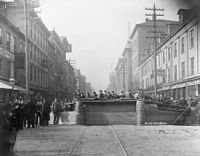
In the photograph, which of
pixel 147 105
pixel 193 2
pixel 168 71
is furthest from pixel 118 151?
pixel 168 71

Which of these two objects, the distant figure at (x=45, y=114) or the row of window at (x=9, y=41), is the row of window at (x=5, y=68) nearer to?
the row of window at (x=9, y=41)

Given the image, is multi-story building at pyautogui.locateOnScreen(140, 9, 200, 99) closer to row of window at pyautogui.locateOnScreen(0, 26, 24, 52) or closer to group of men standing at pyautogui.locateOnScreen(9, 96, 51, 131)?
group of men standing at pyautogui.locateOnScreen(9, 96, 51, 131)

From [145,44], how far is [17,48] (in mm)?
34034

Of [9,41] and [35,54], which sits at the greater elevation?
[9,41]

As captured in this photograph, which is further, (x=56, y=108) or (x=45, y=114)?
(x=56, y=108)

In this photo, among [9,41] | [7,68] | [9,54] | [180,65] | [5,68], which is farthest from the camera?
[180,65]

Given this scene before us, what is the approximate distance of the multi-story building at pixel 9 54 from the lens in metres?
28.6

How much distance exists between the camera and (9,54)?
30672 mm

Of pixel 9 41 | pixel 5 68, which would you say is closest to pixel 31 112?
pixel 5 68

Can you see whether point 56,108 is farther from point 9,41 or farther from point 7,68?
point 9,41

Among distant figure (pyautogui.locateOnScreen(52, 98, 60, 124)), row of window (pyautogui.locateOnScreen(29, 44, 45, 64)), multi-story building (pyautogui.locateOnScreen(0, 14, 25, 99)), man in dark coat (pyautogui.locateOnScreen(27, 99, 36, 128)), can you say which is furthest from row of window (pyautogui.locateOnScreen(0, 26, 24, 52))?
man in dark coat (pyautogui.locateOnScreen(27, 99, 36, 128))

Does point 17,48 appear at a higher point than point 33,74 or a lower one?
higher

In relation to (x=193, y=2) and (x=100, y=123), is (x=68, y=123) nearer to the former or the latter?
(x=100, y=123)

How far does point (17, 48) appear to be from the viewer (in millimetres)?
34500
